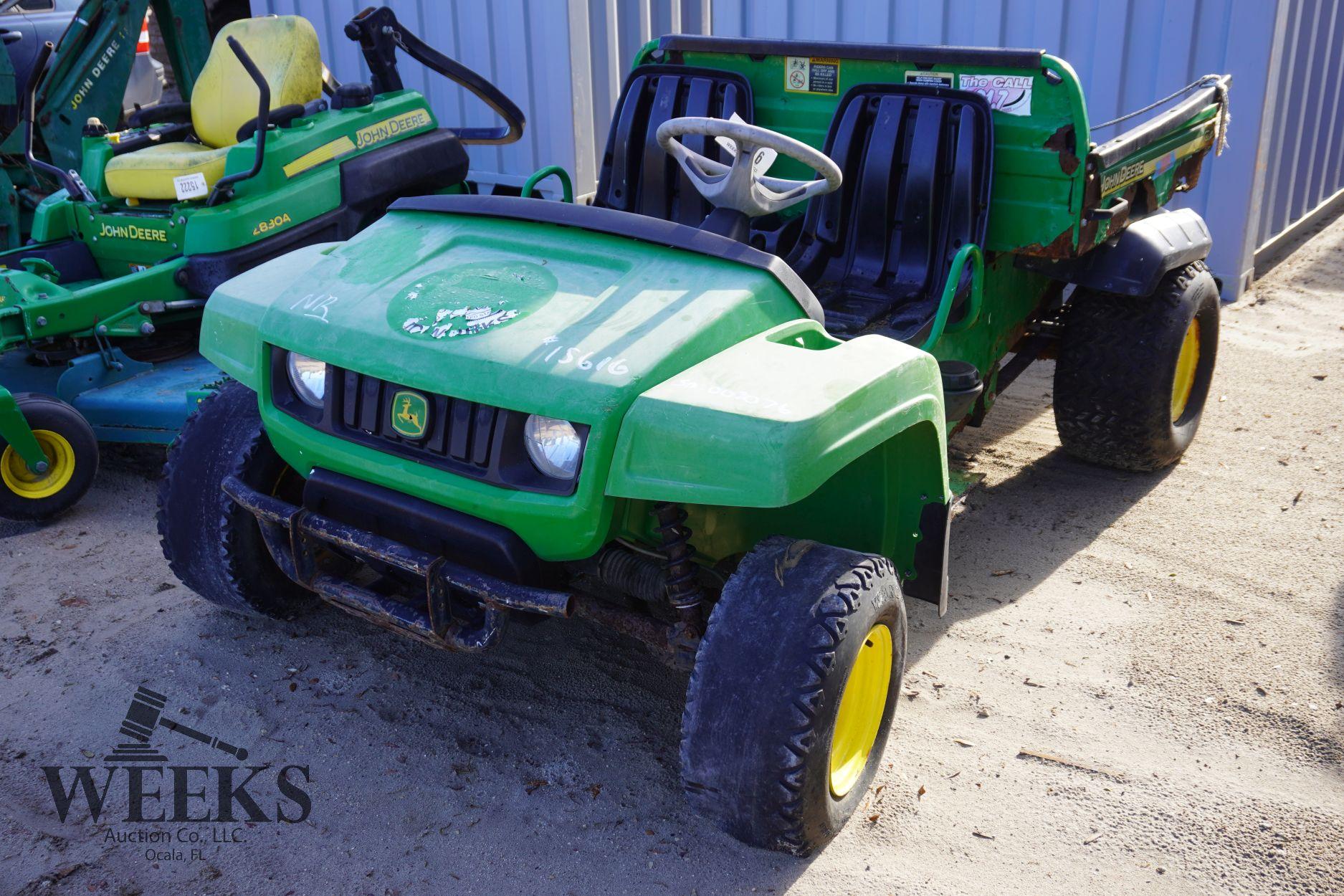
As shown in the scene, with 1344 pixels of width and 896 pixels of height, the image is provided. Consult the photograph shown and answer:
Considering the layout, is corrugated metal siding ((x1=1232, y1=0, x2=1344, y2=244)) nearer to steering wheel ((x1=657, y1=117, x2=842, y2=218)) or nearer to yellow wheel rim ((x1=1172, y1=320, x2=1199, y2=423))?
yellow wheel rim ((x1=1172, y1=320, x2=1199, y2=423))

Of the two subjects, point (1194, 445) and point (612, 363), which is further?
point (1194, 445)

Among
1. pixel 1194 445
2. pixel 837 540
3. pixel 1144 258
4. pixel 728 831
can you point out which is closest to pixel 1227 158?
pixel 1194 445

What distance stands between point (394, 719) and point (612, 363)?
44.2 inches

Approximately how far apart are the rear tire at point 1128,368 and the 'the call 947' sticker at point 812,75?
1.03 m

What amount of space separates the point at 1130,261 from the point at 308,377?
2.34 m

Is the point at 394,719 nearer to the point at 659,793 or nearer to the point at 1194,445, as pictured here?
the point at 659,793

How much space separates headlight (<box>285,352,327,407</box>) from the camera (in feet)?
8.28

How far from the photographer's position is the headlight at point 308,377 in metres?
2.52

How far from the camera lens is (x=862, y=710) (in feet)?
8.01

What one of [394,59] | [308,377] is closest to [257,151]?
[394,59]

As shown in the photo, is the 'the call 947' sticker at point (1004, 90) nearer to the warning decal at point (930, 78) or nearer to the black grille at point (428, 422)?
the warning decal at point (930, 78)

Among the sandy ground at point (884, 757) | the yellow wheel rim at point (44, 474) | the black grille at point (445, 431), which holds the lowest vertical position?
the sandy ground at point (884, 757)

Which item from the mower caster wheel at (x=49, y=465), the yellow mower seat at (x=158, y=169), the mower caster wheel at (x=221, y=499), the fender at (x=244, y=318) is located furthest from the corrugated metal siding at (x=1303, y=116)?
the mower caster wheel at (x=49, y=465)

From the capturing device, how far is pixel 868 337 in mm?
2457
